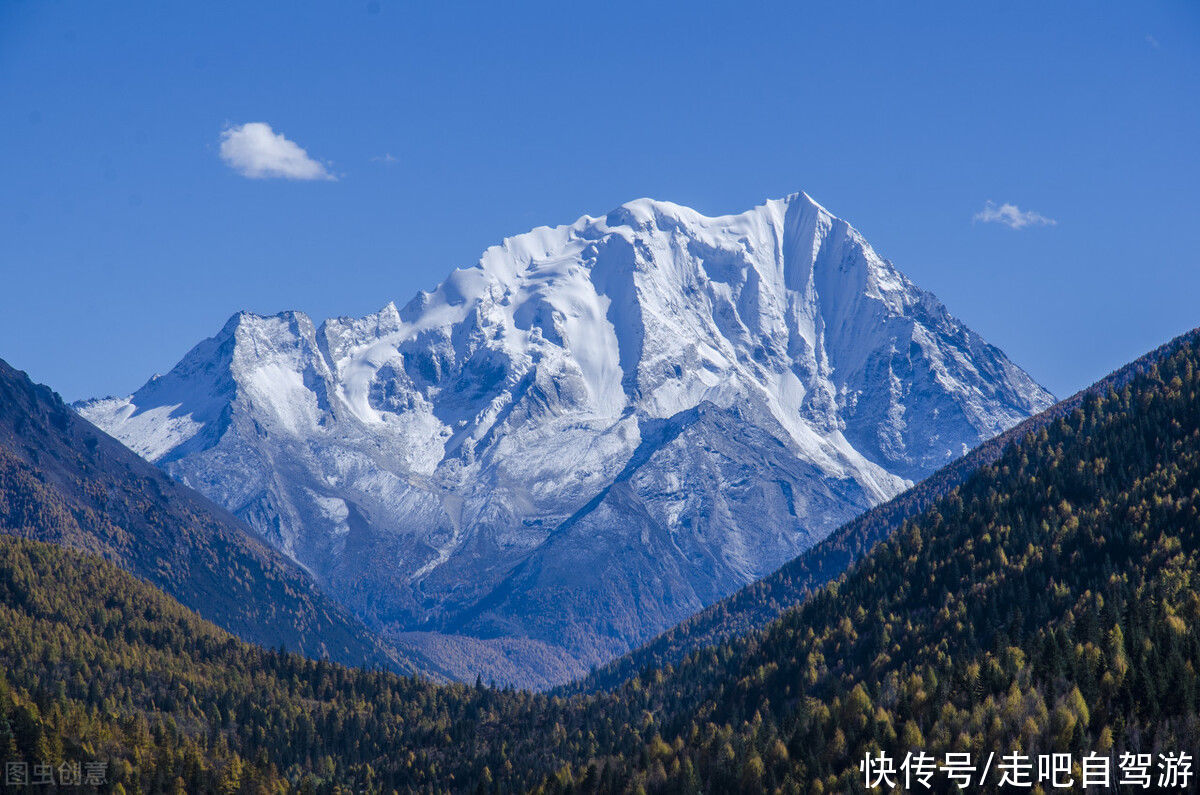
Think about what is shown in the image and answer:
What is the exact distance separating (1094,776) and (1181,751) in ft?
44.4

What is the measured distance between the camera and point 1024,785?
194125 millimetres

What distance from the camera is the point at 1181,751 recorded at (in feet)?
634

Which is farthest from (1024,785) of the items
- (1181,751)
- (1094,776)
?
(1181,751)

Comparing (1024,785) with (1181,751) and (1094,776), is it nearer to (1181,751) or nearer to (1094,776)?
(1094,776)

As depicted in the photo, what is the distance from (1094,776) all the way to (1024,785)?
30.8ft

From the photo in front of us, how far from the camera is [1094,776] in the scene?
18975 cm
